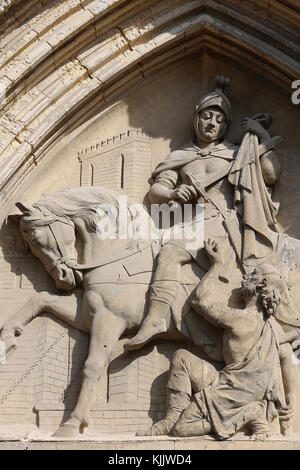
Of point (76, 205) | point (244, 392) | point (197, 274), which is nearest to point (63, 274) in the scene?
point (76, 205)

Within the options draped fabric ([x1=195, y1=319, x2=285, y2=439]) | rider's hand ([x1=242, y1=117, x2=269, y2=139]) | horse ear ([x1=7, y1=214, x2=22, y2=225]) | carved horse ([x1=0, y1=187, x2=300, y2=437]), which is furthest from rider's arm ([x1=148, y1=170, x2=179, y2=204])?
draped fabric ([x1=195, y1=319, x2=285, y2=439])

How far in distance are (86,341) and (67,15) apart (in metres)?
2.27

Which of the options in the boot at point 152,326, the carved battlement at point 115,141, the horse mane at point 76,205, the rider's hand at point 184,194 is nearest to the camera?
the boot at point 152,326

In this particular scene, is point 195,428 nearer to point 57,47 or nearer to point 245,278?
point 245,278

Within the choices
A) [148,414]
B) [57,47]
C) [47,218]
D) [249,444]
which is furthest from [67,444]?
[57,47]

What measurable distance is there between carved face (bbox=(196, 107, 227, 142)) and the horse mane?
30.2 inches

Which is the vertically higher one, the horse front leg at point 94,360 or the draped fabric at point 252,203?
the draped fabric at point 252,203

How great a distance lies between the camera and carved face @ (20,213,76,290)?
7051 mm

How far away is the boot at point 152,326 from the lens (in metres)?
A: 6.84

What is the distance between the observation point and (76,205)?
7.24 metres

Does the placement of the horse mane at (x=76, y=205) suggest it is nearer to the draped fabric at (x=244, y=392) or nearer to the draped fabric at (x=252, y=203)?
the draped fabric at (x=252, y=203)

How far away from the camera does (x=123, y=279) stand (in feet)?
23.1

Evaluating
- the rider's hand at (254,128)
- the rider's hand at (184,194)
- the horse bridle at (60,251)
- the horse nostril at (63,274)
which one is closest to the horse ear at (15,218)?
the horse bridle at (60,251)

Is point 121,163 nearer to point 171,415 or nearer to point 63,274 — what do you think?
point 63,274
